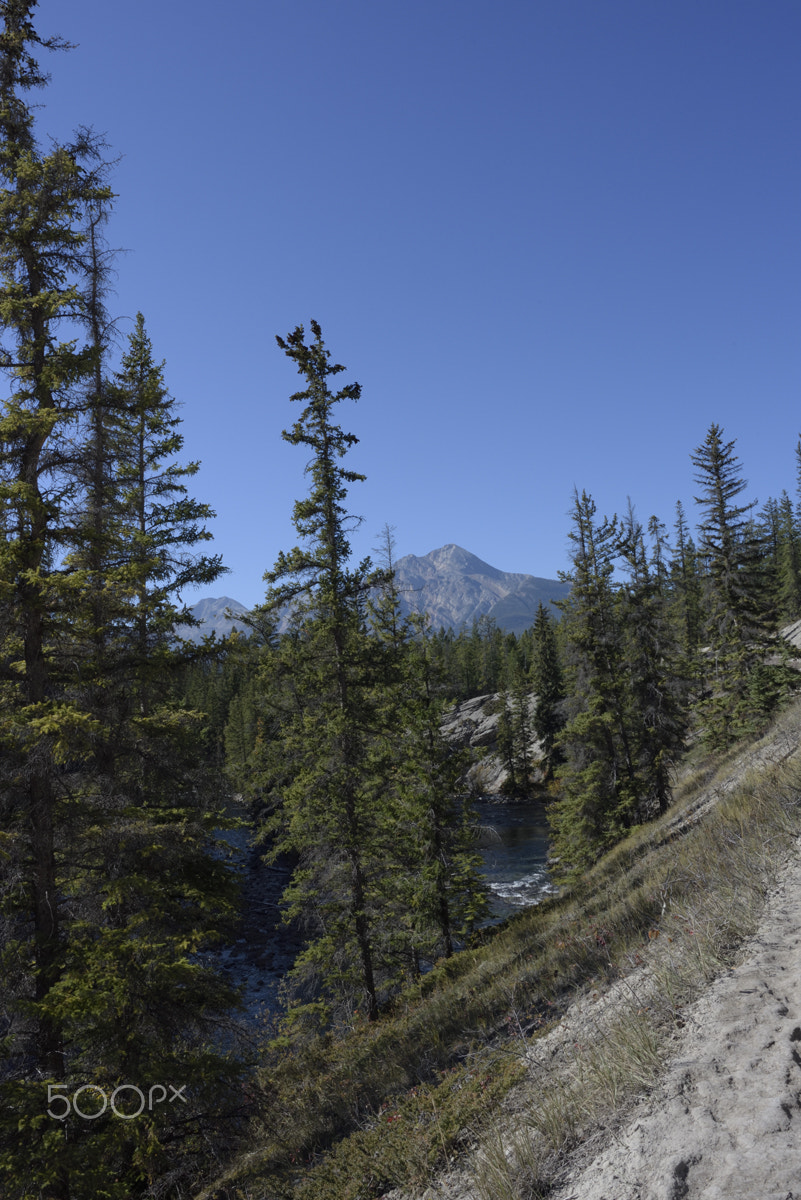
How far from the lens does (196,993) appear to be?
29.3 feet

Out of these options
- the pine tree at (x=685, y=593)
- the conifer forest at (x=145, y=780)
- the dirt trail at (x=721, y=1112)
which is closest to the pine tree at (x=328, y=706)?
the conifer forest at (x=145, y=780)

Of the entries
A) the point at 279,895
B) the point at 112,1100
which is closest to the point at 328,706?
the point at 112,1100

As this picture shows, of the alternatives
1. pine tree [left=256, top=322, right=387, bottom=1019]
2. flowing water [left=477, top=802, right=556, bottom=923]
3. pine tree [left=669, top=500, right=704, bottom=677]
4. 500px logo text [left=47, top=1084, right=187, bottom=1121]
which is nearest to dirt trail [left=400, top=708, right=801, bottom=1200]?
500px logo text [left=47, top=1084, right=187, bottom=1121]

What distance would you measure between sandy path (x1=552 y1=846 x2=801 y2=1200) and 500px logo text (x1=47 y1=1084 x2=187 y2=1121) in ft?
19.0

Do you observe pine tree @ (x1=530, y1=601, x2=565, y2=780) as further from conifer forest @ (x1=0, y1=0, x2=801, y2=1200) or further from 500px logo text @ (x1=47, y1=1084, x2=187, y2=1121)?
500px logo text @ (x1=47, y1=1084, x2=187, y2=1121)

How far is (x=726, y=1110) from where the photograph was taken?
131 inches

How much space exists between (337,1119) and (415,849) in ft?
32.2

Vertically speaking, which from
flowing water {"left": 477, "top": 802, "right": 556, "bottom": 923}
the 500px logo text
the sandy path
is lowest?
flowing water {"left": 477, "top": 802, "right": 556, "bottom": 923}

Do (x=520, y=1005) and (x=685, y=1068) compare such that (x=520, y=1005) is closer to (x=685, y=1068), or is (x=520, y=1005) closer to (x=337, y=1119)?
(x=337, y=1119)

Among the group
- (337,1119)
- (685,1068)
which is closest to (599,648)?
(337,1119)

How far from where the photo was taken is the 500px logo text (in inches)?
256

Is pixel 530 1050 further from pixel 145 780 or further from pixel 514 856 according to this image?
pixel 514 856

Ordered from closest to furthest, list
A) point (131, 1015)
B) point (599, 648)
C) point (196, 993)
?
1. point (131, 1015)
2. point (196, 993)
3. point (599, 648)

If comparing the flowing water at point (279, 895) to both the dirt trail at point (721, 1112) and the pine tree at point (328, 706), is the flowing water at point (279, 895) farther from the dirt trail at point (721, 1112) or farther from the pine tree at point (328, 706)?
the dirt trail at point (721, 1112)
